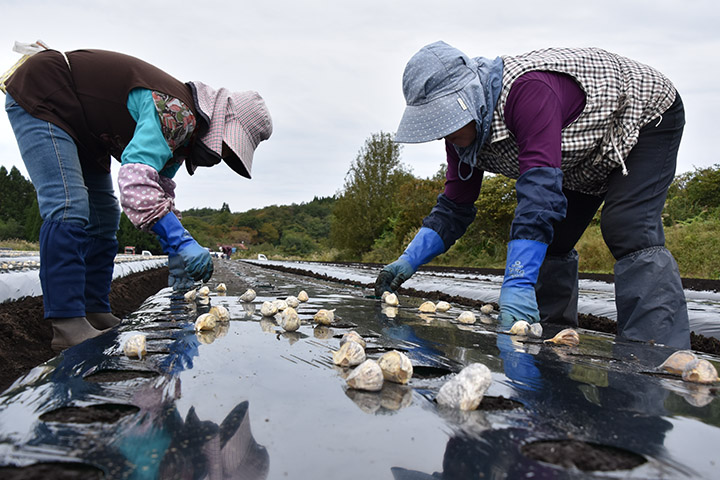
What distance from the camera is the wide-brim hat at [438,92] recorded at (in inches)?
62.9

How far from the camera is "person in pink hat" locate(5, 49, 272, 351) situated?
1463 mm

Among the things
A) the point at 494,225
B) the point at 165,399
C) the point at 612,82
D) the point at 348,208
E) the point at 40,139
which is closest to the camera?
the point at 165,399

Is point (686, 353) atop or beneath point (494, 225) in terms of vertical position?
beneath

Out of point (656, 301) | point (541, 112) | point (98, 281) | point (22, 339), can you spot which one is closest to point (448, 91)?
point (541, 112)

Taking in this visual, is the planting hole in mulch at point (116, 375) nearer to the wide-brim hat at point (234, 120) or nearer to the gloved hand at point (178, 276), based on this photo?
the wide-brim hat at point (234, 120)

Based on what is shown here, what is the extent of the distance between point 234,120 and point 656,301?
173 centimetres

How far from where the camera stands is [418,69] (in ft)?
5.58

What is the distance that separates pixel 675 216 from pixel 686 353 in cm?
1141

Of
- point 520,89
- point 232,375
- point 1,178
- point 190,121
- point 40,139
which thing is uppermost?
point 1,178

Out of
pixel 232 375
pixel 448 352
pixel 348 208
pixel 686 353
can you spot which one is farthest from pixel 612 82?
pixel 348 208

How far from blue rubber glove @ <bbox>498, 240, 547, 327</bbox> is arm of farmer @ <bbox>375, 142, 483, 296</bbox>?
0.73 m

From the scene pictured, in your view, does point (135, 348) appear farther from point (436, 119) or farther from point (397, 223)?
Result: point (397, 223)

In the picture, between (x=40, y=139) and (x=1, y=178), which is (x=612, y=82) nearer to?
(x=40, y=139)

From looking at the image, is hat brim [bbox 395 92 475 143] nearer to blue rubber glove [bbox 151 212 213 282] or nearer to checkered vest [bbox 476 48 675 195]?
checkered vest [bbox 476 48 675 195]
